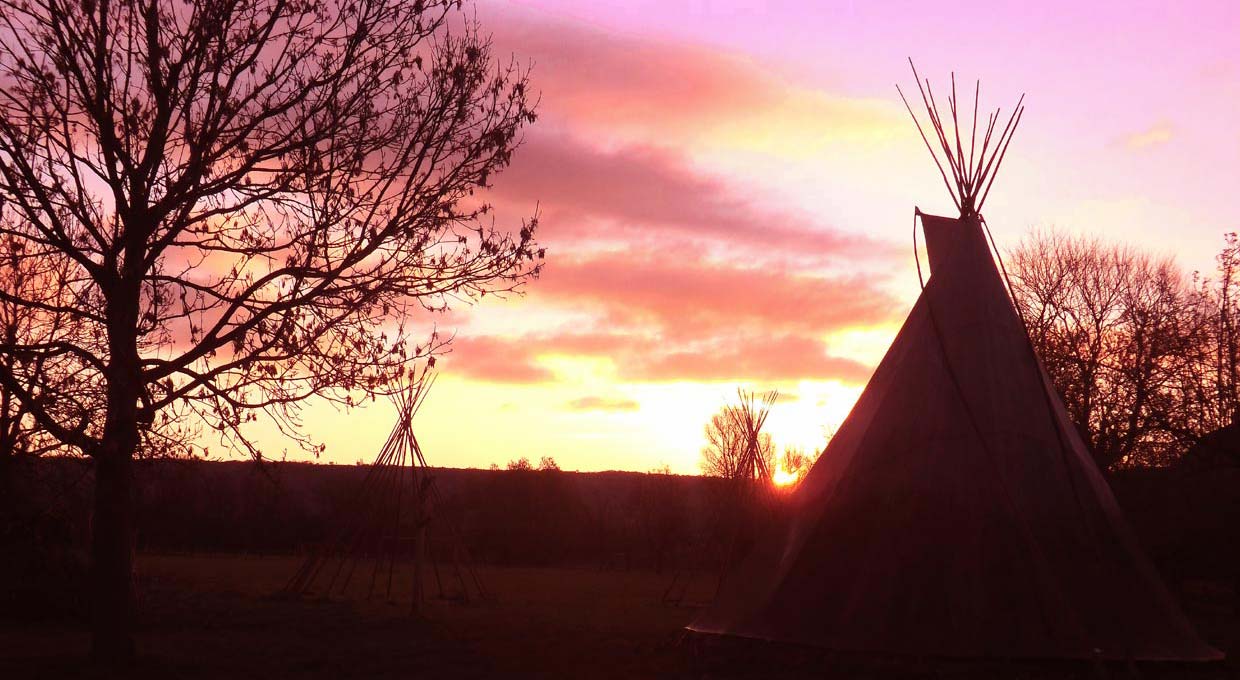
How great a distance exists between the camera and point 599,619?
1295 centimetres

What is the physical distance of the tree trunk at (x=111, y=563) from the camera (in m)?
7.77

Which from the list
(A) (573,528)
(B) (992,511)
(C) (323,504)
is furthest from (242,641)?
(C) (323,504)

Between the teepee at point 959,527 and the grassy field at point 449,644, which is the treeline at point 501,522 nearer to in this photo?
the grassy field at point 449,644

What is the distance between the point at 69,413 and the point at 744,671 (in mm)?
5215

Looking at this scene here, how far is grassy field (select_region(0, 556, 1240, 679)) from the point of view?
7691mm

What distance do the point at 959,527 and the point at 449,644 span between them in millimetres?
4954

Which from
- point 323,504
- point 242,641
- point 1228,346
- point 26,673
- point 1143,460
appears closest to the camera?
point 26,673

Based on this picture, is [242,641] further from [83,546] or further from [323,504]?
[323,504]

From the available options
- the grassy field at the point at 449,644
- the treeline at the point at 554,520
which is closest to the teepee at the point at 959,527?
the grassy field at the point at 449,644

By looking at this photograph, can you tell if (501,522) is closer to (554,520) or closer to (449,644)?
(554,520)

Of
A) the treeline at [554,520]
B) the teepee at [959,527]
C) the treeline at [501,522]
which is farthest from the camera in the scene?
the treeline at [501,522]

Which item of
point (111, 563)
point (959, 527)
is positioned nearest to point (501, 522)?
point (111, 563)

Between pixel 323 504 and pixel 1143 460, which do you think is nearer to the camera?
pixel 1143 460

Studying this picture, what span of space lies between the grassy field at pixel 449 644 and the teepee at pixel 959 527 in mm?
189
